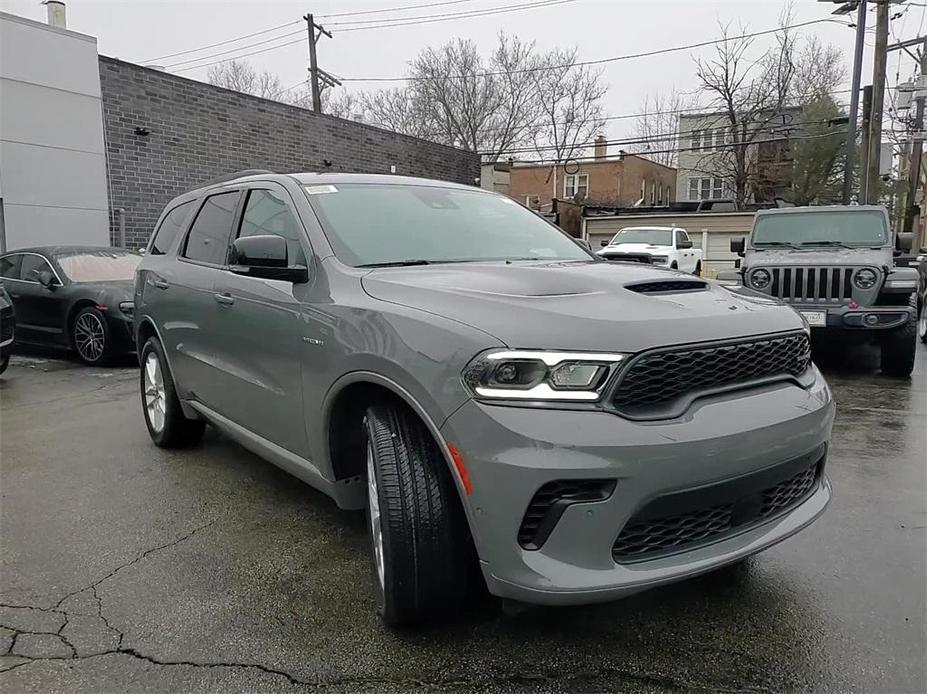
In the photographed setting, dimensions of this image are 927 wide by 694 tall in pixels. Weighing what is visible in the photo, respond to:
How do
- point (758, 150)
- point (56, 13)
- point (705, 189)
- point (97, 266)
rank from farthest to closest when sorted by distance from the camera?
point (705, 189) < point (758, 150) < point (56, 13) < point (97, 266)

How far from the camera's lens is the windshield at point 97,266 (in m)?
8.40

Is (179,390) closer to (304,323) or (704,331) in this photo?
(304,323)

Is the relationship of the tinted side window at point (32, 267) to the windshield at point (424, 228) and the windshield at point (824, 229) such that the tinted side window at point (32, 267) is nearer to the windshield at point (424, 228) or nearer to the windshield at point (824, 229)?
the windshield at point (424, 228)

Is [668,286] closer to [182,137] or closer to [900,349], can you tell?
[900,349]

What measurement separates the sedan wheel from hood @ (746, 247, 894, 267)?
743cm

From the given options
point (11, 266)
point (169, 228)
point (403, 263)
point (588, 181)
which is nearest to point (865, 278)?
point (403, 263)

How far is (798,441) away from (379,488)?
139 centimetres

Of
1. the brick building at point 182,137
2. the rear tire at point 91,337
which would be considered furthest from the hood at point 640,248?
the rear tire at point 91,337

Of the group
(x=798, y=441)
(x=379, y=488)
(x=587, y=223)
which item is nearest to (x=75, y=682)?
(x=379, y=488)

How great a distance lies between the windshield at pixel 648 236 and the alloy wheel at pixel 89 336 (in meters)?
16.1

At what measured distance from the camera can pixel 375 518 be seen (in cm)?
252

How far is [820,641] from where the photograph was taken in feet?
7.81

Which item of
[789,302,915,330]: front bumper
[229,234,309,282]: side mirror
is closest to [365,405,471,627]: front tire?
[229,234,309,282]: side mirror

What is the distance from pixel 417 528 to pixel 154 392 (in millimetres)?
3241
